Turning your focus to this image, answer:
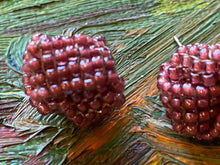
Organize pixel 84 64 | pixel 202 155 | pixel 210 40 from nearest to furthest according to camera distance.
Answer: pixel 84 64 → pixel 202 155 → pixel 210 40

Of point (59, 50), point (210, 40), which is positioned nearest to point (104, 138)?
point (59, 50)

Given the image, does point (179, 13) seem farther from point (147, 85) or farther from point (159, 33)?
point (147, 85)

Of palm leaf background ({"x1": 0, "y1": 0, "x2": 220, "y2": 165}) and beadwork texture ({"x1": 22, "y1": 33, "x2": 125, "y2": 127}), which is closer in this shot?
beadwork texture ({"x1": 22, "y1": 33, "x2": 125, "y2": 127})

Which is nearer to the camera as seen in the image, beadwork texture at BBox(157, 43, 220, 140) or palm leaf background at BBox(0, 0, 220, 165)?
beadwork texture at BBox(157, 43, 220, 140)

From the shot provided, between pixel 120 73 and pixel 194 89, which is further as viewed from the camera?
pixel 120 73

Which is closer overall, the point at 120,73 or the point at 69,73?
the point at 69,73

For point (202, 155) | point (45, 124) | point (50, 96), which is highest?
point (50, 96)

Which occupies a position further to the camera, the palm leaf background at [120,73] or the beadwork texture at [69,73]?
the palm leaf background at [120,73]

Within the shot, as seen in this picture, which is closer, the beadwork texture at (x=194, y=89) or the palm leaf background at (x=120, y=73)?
the beadwork texture at (x=194, y=89)
